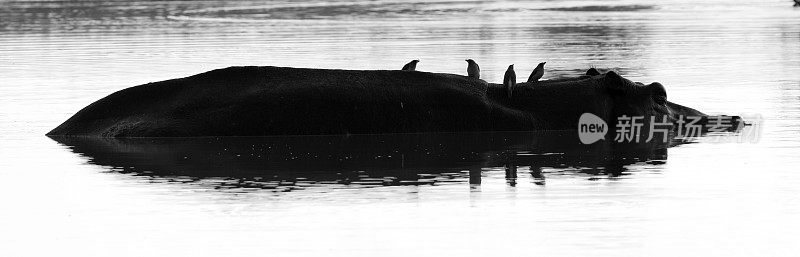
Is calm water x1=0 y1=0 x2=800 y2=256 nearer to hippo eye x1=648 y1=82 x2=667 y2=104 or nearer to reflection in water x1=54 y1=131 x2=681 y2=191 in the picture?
reflection in water x1=54 y1=131 x2=681 y2=191

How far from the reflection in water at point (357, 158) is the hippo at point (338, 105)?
5.1 inches

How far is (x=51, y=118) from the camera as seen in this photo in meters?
18.3

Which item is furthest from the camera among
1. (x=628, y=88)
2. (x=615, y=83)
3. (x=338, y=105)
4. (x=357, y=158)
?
(x=628, y=88)

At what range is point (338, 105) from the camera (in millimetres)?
15836

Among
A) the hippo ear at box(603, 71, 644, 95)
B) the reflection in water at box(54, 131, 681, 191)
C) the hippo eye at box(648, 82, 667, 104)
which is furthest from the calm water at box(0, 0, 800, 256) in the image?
the hippo eye at box(648, 82, 667, 104)

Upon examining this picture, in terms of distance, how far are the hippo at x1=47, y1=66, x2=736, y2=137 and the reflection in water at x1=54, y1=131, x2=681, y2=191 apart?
0.42 ft

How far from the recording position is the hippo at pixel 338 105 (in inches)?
620

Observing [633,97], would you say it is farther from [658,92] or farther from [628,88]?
[658,92]

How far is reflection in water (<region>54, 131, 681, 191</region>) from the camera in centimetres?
1297

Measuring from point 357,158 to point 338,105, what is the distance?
157cm

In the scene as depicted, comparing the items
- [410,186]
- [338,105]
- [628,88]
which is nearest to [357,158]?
[338,105]

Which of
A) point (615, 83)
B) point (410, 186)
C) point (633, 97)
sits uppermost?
point (615, 83)

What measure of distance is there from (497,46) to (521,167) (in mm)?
Answer: 19918

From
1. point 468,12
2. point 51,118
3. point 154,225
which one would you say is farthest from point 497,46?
point 154,225
